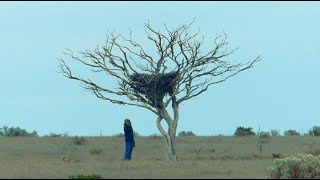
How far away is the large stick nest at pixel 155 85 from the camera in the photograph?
137 feet

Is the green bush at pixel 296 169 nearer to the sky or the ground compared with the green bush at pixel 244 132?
nearer to the ground

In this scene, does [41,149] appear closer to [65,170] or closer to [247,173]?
[65,170]

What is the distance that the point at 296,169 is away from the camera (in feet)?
96.1

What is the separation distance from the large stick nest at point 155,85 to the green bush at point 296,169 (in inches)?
496

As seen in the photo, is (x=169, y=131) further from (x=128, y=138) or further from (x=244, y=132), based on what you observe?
(x=244, y=132)

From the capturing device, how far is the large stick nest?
41.8m

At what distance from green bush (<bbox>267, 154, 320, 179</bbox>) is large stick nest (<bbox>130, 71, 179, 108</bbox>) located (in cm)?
1259

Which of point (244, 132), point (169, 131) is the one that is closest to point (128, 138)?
point (169, 131)

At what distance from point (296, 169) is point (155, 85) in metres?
13.6

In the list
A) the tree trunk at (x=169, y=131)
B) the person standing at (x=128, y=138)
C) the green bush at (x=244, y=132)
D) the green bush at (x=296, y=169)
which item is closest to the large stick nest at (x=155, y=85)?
the tree trunk at (x=169, y=131)

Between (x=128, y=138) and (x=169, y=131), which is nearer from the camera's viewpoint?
(x=128, y=138)

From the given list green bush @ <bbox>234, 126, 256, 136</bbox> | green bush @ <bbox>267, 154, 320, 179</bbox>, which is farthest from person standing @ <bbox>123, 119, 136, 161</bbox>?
green bush @ <bbox>234, 126, 256, 136</bbox>

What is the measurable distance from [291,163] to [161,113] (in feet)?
43.6

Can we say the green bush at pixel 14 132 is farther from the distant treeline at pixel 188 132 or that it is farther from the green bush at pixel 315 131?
the green bush at pixel 315 131
